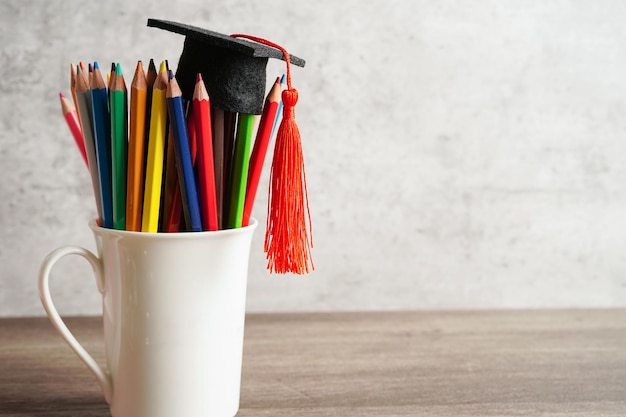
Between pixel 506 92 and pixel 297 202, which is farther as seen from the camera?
pixel 506 92

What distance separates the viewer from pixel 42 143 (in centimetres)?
79

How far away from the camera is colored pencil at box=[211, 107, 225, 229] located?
0.48m

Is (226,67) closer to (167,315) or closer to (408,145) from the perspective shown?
(167,315)

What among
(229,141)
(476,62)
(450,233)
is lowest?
(450,233)

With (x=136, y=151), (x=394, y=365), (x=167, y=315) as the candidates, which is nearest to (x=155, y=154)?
(x=136, y=151)

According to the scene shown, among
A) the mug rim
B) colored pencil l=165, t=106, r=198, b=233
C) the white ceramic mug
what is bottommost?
the white ceramic mug

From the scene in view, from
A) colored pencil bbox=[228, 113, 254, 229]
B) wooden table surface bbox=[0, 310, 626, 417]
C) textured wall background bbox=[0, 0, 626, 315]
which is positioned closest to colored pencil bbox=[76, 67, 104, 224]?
colored pencil bbox=[228, 113, 254, 229]

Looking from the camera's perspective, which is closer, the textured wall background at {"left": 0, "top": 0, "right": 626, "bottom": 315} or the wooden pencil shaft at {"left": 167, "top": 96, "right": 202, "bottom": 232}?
the wooden pencil shaft at {"left": 167, "top": 96, "right": 202, "bottom": 232}

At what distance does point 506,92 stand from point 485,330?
0.99ft

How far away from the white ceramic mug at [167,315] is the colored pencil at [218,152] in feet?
0.10

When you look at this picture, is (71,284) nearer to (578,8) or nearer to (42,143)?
(42,143)

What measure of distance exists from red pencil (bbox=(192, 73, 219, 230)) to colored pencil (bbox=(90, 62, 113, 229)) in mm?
70

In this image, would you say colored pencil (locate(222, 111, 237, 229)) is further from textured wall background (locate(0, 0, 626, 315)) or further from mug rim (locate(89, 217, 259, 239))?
textured wall background (locate(0, 0, 626, 315))

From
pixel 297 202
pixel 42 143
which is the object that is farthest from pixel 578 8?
pixel 42 143
